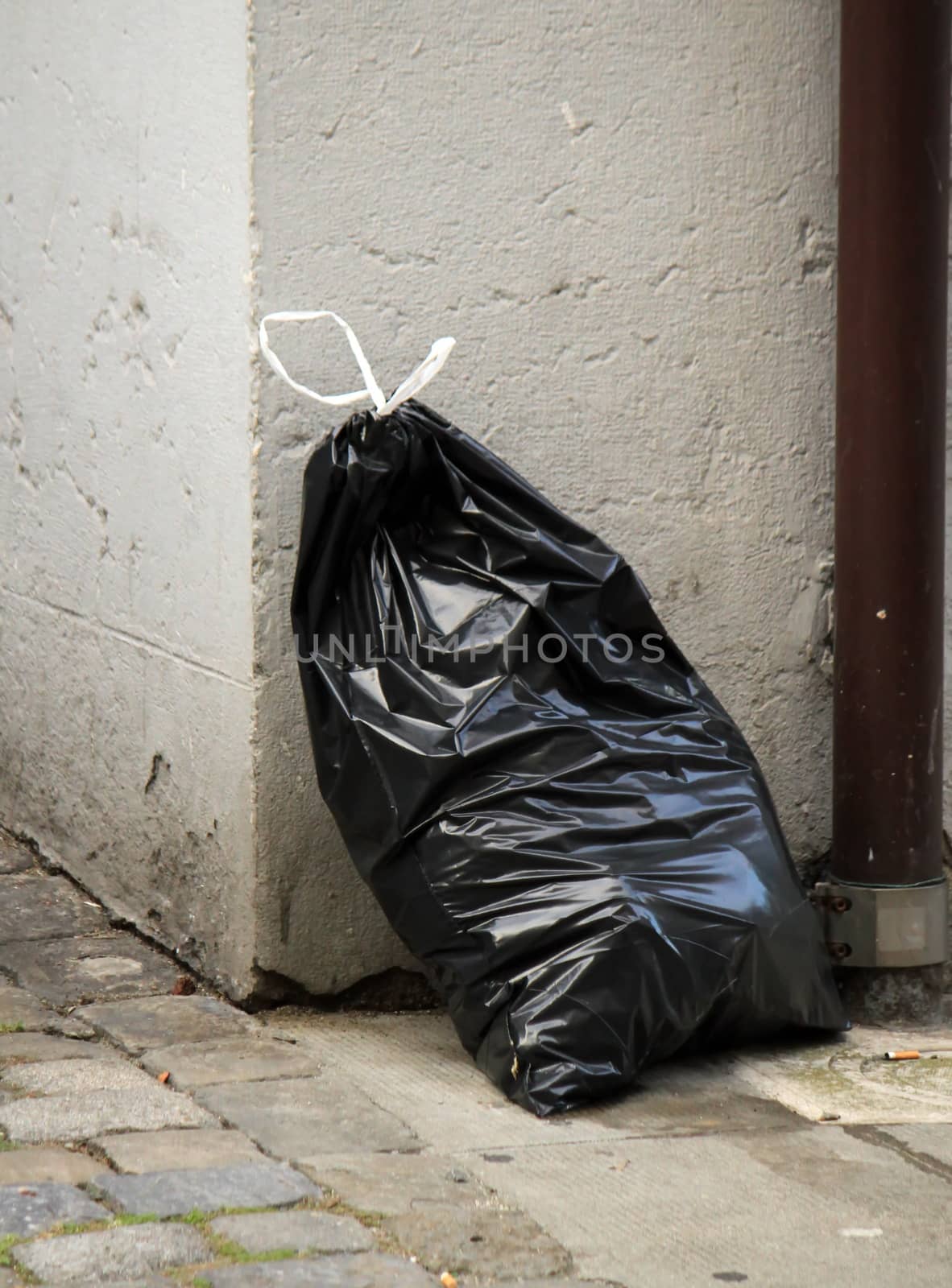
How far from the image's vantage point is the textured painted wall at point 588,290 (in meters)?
2.86

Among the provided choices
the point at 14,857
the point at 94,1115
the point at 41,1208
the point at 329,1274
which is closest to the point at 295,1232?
the point at 329,1274

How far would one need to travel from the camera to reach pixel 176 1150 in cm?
228

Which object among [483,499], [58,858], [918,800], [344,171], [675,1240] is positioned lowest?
[675,1240]

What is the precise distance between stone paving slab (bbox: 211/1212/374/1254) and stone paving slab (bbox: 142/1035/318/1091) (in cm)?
52

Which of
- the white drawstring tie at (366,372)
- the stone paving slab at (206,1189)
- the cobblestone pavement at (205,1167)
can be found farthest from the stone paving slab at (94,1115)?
the white drawstring tie at (366,372)

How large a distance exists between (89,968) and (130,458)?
1.05 meters

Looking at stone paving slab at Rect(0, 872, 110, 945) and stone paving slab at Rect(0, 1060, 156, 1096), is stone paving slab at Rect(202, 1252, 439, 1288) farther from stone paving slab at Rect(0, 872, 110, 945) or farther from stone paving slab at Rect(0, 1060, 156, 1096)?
stone paving slab at Rect(0, 872, 110, 945)

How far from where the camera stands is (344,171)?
9.38ft

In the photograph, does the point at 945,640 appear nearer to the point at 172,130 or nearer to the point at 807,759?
the point at 807,759

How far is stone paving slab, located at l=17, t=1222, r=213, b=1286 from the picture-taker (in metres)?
1.90

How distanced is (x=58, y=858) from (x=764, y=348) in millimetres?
2015

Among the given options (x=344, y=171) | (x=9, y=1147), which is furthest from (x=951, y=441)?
(x=9, y=1147)

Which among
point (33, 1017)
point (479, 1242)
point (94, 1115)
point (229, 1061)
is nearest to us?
point (479, 1242)

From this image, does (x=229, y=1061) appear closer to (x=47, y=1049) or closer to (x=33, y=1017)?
(x=47, y=1049)
